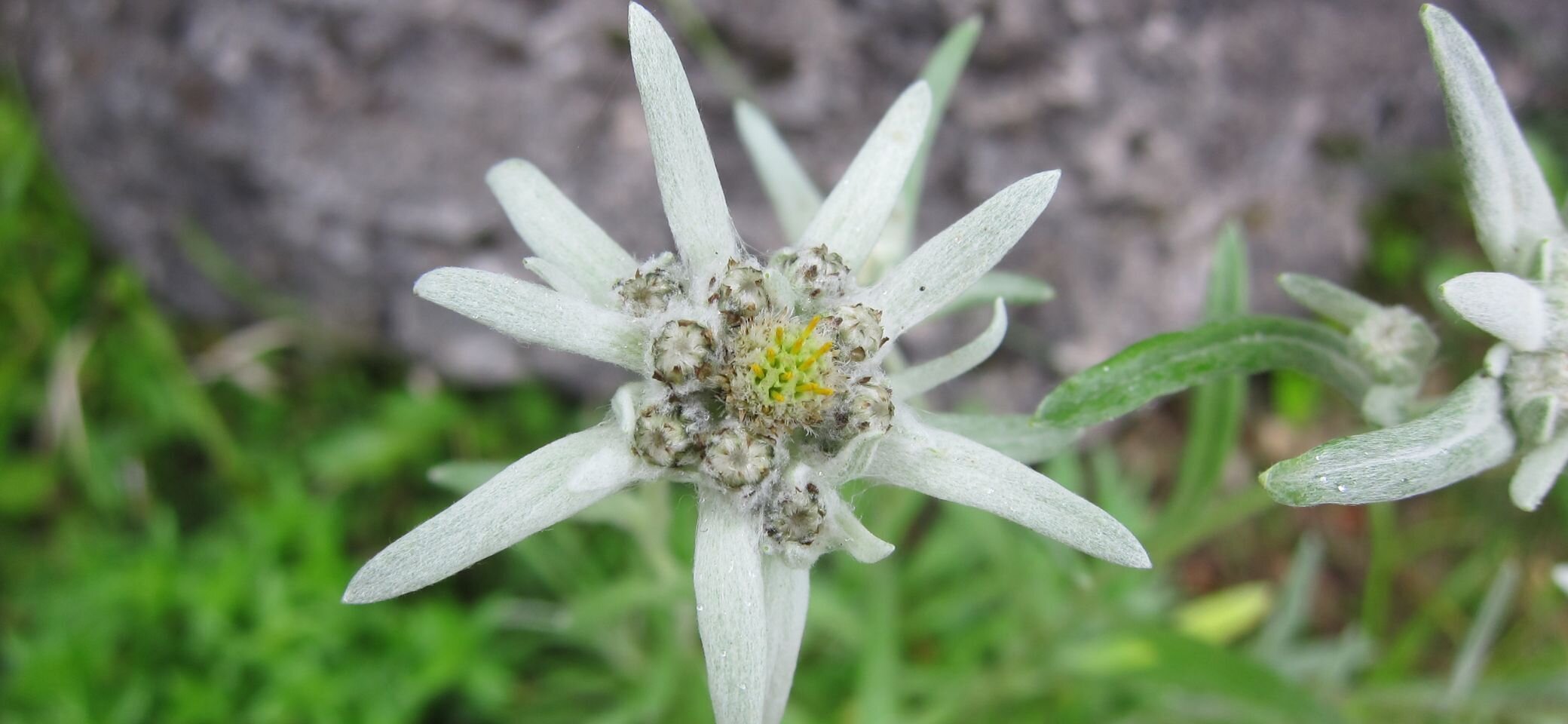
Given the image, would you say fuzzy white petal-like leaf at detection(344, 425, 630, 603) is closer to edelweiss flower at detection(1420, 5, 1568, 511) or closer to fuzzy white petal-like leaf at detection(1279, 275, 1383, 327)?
fuzzy white petal-like leaf at detection(1279, 275, 1383, 327)

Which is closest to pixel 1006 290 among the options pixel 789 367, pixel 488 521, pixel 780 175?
pixel 780 175

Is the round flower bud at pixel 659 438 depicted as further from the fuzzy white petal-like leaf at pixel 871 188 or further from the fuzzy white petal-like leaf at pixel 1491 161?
the fuzzy white petal-like leaf at pixel 1491 161

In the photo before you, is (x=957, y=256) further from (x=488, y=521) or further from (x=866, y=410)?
(x=488, y=521)

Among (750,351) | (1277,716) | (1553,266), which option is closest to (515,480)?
(750,351)

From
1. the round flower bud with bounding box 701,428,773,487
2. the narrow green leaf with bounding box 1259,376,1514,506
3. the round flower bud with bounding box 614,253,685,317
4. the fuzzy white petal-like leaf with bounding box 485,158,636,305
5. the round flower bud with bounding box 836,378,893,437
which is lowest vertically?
the narrow green leaf with bounding box 1259,376,1514,506

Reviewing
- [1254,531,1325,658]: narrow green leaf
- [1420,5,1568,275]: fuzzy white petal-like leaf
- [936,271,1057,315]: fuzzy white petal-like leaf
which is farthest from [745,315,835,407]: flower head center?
[1254,531,1325,658]: narrow green leaf
